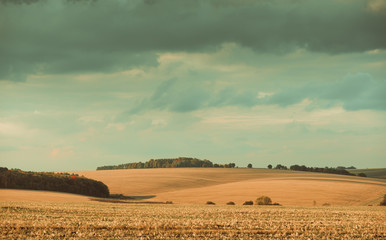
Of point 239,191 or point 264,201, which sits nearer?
point 264,201

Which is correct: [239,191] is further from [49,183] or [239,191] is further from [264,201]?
[49,183]

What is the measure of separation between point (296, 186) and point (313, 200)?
12.6 m

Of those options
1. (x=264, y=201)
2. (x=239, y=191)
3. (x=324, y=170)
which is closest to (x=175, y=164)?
(x=324, y=170)

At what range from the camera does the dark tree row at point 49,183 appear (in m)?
58.2

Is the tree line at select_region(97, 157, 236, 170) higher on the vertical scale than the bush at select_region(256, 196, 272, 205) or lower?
higher

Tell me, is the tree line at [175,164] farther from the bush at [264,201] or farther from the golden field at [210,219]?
the bush at [264,201]

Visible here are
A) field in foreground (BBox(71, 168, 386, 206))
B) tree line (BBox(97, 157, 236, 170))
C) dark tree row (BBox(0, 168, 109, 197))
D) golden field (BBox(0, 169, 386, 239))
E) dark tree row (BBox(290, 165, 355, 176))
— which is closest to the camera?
golden field (BBox(0, 169, 386, 239))

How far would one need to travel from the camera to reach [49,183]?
2377 inches

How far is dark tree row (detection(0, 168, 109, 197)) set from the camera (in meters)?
58.2

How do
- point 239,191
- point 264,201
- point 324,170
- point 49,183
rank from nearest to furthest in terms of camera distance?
point 264,201 < point 49,183 < point 239,191 < point 324,170

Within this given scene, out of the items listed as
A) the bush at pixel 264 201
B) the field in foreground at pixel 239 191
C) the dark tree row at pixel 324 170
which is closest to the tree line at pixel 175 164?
the dark tree row at pixel 324 170

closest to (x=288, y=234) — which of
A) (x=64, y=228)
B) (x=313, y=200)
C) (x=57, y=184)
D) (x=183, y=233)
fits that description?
(x=183, y=233)

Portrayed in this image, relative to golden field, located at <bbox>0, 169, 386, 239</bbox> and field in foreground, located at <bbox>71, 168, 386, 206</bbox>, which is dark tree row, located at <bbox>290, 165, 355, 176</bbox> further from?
golden field, located at <bbox>0, 169, 386, 239</bbox>

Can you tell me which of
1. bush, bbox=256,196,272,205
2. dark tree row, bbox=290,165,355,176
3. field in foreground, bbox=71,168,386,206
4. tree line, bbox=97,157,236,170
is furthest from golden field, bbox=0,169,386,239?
tree line, bbox=97,157,236,170
